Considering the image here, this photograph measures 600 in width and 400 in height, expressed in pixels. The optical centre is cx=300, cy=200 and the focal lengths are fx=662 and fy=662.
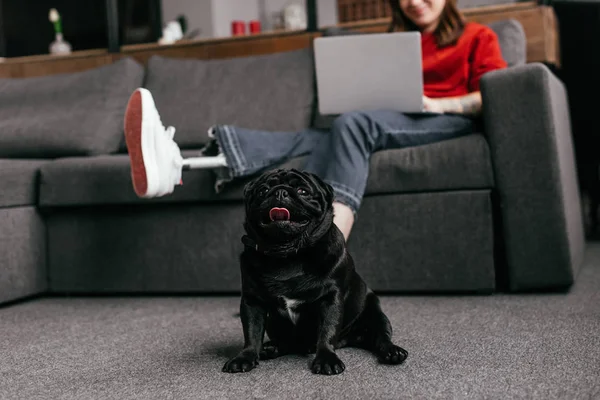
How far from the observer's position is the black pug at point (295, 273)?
1.20 metres

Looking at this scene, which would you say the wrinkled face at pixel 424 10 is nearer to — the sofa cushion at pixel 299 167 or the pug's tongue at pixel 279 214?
the sofa cushion at pixel 299 167

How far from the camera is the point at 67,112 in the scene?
2613 mm

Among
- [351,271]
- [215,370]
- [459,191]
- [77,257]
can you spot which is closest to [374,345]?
[351,271]

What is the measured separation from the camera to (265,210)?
1.19m

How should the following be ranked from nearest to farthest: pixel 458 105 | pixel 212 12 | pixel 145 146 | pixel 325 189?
pixel 325 189
pixel 145 146
pixel 458 105
pixel 212 12

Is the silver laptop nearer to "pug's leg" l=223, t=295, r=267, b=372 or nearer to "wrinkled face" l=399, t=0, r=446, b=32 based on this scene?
"wrinkled face" l=399, t=0, r=446, b=32

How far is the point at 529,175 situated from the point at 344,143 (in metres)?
0.51

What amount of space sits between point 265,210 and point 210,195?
2.71 ft

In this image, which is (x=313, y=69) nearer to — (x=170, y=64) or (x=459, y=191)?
(x=170, y=64)

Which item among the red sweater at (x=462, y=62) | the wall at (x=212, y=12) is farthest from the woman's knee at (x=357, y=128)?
the wall at (x=212, y=12)

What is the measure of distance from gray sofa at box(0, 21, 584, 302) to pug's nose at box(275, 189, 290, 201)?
0.73 m

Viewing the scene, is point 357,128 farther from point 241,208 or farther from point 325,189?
point 325,189

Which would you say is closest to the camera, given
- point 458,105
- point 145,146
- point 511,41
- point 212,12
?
point 145,146

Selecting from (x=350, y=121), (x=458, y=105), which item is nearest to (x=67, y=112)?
(x=350, y=121)
